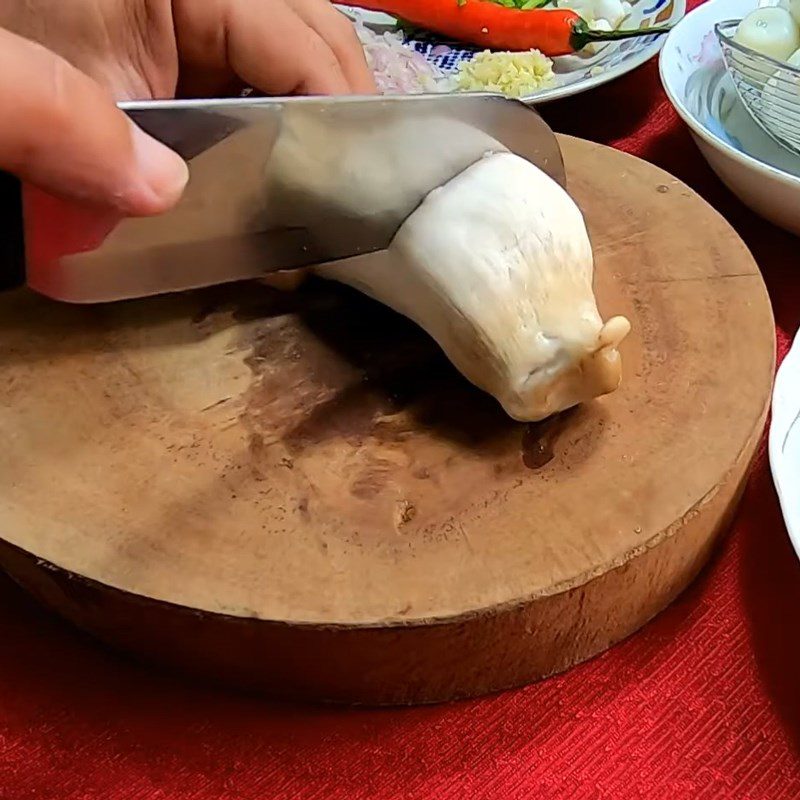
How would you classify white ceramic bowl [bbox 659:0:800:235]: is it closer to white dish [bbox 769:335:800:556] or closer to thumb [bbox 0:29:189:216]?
white dish [bbox 769:335:800:556]

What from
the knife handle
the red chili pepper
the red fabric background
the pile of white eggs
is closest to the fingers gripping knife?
the knife handle

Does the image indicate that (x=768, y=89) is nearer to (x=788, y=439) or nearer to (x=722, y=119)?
(x=722, y=119)

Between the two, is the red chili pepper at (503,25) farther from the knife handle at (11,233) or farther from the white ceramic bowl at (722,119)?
the knife handle at (11,233)

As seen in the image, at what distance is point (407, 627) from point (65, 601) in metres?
0.20

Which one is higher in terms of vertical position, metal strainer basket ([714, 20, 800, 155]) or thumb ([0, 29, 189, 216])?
thumb ([0, 29, 189, 216])

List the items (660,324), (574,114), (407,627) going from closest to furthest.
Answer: (407,627) < (660,324) < (574,114)

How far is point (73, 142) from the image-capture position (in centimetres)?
46

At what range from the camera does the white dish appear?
0.59 m

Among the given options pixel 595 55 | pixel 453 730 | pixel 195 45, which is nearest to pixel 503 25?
pixel 595 55

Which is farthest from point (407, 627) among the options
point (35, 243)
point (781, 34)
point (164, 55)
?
point (781, 34)

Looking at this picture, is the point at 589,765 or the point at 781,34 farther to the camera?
the point at 781,34

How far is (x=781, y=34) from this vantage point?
0.91 metres

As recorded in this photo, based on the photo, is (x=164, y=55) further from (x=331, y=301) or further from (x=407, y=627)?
(x=407, y=627)

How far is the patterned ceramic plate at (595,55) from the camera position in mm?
988
